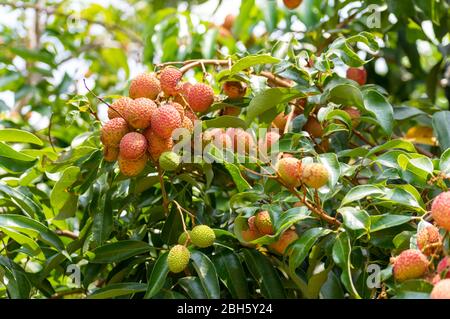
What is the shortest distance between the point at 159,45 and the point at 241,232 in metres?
1.03

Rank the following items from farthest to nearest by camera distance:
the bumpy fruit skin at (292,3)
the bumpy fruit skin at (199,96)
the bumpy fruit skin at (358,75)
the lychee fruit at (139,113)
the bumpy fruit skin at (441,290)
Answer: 1. the bumpy fruit skin at (292,3)
2. the bumpy fruit skin at (358,75)
3. the bumpy fruit skin at (199,96)
4. the lychee fruit at (139,113)
5. the bumpy fruit skin at (441,290)

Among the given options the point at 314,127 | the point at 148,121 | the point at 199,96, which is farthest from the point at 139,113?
the point at 314,127

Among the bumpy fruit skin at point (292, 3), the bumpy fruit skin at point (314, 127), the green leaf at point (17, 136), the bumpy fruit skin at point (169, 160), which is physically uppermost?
the bumpy fruit skin at point (292, 3)

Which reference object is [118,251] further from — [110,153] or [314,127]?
[314,127]

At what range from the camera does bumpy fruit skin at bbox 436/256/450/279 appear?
93 cm

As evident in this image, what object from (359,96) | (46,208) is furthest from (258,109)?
(46,208)

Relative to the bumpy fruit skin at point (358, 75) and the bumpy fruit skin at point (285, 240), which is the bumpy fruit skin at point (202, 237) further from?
the bumpy fruit skin at point (358, 75)

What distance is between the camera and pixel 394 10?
1.78m

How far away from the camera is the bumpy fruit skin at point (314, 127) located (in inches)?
58.4

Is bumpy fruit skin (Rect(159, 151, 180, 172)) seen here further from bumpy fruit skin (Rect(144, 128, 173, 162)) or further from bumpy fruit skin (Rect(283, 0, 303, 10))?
bumpy fruit skin (Rect(283, 0, 303, 10))

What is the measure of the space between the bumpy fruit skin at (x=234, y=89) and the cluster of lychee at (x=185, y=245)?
0.33 meters

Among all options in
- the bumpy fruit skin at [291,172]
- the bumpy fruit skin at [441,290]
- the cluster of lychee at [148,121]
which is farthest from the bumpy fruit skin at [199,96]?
the bumpy fruit skin at [441,290]

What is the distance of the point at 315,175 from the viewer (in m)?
1.11
